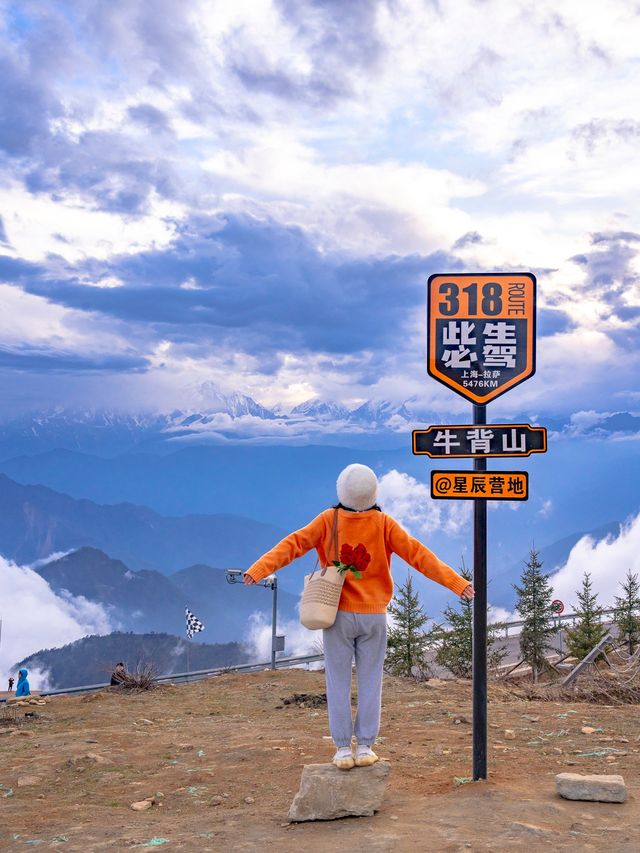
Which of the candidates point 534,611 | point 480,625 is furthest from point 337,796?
point 534,611

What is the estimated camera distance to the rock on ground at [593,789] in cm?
646

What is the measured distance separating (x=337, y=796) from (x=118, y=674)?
43.8 feet

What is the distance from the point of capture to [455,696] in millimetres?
13938

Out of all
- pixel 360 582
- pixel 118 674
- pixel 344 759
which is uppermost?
pixel 360 582

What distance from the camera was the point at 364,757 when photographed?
687cm

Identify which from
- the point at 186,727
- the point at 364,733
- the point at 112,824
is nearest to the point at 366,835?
the point at 364,733

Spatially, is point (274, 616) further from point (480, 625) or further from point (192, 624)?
point (480, 625)

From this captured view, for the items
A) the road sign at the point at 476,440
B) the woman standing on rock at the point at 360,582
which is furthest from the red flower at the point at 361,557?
the road sign at the point at 476,440

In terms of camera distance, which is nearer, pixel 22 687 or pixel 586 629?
pixel 22 687

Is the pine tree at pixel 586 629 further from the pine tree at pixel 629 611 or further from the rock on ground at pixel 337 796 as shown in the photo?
the rock on ground at pixel 337 796

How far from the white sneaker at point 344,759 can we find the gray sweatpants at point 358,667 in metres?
0.06

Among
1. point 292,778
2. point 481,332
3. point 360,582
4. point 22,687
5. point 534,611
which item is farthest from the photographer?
point 534,611

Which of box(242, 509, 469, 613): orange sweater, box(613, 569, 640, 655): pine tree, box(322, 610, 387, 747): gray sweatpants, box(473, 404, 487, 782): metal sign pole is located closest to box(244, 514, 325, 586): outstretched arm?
box(242, 509, 469, 613): orange sweater

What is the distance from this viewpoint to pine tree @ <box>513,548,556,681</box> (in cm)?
3962
